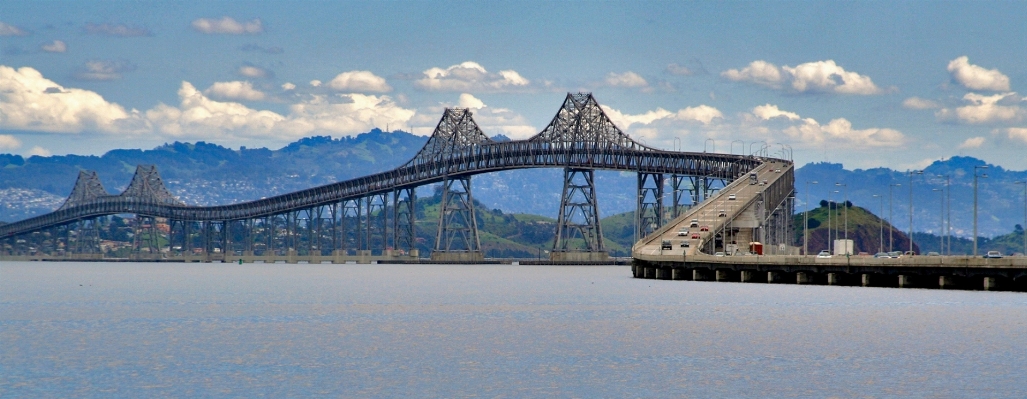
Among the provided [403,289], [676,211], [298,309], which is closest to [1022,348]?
[298,309]

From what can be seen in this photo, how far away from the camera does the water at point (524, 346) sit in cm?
4766

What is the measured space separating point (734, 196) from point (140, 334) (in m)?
89.9

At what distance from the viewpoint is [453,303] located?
95312mm

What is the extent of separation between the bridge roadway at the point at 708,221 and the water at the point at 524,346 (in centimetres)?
3091

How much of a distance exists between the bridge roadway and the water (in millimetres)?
30906

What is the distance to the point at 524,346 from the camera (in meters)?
60.9

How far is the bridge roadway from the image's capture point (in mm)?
133625

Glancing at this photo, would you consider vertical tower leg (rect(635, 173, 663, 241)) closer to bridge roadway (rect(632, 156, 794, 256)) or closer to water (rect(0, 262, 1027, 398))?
bridge roadway (rect(632, 156, 794, 256))

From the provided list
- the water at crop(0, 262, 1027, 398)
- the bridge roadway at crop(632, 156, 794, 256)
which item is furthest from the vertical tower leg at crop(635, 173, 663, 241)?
the water at crop(0, 262, 1027, 398)

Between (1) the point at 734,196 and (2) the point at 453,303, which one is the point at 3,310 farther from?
(1) the point at 734,196

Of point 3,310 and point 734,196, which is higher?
point 734,196

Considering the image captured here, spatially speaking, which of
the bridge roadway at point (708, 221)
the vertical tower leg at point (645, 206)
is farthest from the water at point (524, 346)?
the vertical tower leg at point (645, 206)

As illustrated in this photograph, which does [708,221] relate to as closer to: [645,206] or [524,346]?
[645,206]

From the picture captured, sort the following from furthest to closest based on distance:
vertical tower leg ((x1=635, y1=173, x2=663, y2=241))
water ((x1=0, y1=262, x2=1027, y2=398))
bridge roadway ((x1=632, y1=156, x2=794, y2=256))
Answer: vertical tower leg ((x1=635, y1=173, x2=663, y2=241)), bridge roadway ((x1=632, y1=156, x2=794, y2=256)), water ((x1=0, y1=262, x2=1027, y2=398))
